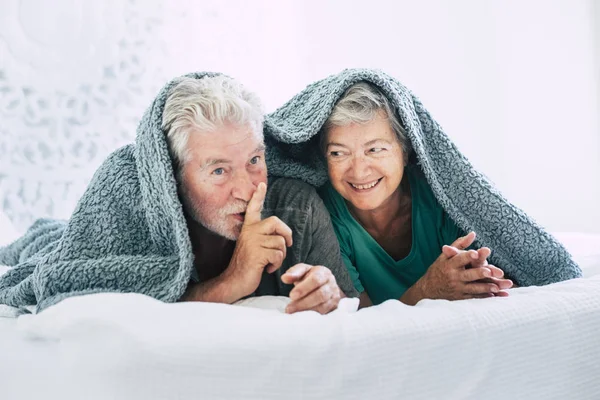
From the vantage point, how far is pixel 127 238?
57.0 inches

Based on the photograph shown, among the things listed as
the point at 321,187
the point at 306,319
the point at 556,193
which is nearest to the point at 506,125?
the point at 556,193

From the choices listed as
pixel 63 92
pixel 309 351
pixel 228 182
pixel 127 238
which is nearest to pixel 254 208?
pixel 228 182

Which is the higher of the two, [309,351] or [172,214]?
[172,214]

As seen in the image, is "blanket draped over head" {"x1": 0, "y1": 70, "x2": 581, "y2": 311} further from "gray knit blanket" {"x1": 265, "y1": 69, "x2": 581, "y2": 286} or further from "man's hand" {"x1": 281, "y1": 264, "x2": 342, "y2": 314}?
"man's hand" {"x1": 281, "y1": 264, "x2": 342, "y2": 314}

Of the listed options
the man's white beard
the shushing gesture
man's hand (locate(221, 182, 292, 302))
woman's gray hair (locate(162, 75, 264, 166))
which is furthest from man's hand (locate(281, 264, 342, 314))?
woman's gray hair (locate(162, 75, 264, 166))

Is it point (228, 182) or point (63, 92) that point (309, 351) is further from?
point (63, 92)

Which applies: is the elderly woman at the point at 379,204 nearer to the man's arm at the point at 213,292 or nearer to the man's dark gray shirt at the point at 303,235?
the man's dark gray shirt at the point at 303,235

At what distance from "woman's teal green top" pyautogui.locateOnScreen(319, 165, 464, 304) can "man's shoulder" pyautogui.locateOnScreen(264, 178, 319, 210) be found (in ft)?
0.38

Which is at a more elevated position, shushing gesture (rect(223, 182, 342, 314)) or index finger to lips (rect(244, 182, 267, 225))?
index finger to lips (rect(244, 182, 267, 225))

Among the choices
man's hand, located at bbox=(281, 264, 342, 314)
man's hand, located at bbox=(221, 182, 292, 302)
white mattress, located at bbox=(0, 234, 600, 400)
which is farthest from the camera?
man's hand, located at bbox=(221, 182, 292, 302)

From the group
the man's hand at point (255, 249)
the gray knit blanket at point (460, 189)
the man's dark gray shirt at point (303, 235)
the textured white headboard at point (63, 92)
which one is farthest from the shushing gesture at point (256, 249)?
the textured white headboard at point (63, 92)

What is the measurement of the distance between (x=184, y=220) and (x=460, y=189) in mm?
613

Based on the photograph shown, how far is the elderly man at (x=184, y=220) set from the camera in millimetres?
1357

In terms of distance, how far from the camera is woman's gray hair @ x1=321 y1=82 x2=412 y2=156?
1494 millimetres
